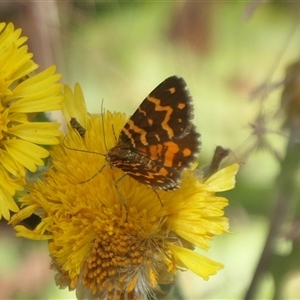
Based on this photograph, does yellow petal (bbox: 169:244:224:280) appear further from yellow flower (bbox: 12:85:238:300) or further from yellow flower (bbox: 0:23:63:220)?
yellow flower (bbox: 0:23:63:220)

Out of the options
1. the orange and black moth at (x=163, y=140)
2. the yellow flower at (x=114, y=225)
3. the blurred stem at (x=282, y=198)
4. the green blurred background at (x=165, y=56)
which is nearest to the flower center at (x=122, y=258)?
the yellow flower at (x=114, y=225)

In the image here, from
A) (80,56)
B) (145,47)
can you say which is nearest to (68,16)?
(80,56)

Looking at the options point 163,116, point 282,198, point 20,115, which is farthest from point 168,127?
point 282,198

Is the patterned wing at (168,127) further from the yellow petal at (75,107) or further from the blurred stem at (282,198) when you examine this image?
the blurred stem at (282,198)

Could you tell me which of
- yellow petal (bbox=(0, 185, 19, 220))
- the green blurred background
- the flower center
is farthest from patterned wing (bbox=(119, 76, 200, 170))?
the green blurred background

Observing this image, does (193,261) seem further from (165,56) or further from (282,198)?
(165,56)

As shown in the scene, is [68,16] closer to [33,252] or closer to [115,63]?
[115,63]
